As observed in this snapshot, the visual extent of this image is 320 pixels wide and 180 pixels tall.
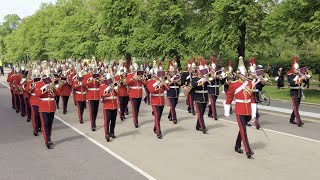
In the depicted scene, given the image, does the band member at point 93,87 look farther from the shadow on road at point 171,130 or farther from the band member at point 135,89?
the shadow on road at point 171,130

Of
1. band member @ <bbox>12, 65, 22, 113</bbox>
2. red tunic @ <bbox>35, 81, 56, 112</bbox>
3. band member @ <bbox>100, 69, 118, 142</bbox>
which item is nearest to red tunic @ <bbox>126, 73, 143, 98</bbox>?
band member @ <bbox>100, 69, 118, 142</bbox>

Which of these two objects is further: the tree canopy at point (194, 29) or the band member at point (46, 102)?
the tree canopy at point (194, 29)

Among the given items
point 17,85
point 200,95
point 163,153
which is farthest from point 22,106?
point 163,153

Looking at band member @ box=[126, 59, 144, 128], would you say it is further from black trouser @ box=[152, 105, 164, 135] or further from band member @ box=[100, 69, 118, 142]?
band member @ box=[100, 69, 118, 142]

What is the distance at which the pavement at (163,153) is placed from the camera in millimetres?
8531

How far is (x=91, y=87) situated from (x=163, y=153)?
5220 millimetres

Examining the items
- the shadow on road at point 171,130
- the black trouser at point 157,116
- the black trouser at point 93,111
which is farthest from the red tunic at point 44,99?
the shadow on road at point 171,130

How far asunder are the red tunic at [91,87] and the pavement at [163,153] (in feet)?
3.53

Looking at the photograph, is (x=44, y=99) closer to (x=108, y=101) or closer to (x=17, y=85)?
(x=108, y=101)

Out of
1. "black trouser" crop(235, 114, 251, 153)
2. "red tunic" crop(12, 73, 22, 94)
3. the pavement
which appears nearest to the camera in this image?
the pavement

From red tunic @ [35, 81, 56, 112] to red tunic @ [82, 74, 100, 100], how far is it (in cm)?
295

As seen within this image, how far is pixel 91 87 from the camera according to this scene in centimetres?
1472

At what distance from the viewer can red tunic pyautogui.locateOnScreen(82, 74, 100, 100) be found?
1452 centimetres

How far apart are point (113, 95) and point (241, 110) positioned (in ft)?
12.4
